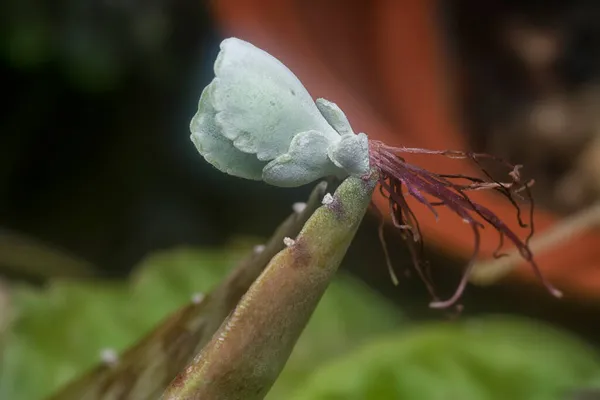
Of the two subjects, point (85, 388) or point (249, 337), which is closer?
point (249, 337)

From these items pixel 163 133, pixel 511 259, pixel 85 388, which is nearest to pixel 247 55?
pixel 85 388

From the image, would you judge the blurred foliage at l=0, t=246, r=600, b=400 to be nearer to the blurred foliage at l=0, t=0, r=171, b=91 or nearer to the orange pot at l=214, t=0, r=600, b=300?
the orange pot at l=214, t=0, r=600, b=300

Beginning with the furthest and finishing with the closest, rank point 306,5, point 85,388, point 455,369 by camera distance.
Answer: point 306,5
point 455,369
point 85,388

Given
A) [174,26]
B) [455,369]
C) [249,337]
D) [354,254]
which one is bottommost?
[249,337]

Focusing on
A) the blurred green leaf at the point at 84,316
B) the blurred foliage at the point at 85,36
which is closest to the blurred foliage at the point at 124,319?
the blurred green leaf at the point at 84,316

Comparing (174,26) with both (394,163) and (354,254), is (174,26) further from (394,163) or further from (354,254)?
(394,163)

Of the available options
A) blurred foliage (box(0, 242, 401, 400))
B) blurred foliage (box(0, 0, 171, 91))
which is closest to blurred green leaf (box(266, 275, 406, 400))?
blurred foliage (box(0, 242, 401, 400))

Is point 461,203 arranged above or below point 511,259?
below

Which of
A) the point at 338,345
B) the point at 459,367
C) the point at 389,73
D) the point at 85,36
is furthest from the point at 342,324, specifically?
the point at 85,36
